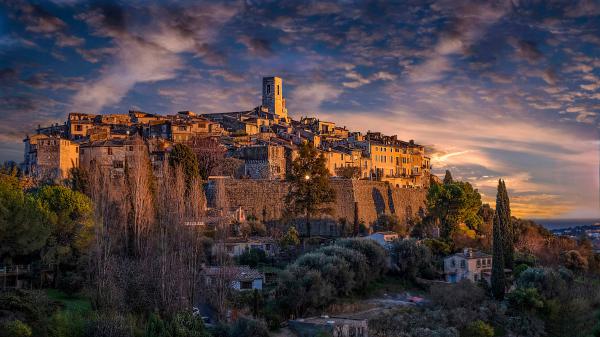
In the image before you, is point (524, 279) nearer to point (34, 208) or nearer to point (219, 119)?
point (34, 208)

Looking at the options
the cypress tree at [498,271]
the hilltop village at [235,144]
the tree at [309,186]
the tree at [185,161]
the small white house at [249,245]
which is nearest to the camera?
the cypress tree at [498,271]

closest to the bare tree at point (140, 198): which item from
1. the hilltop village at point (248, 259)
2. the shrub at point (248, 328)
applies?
the hilltop village at point (248, 259)

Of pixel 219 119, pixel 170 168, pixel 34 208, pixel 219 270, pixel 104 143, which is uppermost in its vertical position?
pixel 219 119

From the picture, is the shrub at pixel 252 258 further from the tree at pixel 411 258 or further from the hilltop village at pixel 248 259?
the tree at pixel 411 258

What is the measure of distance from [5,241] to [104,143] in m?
22.9

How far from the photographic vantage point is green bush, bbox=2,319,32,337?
20.4 meters

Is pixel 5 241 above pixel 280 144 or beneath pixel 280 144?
beneath

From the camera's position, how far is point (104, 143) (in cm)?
5025

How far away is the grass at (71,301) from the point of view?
2538 cm

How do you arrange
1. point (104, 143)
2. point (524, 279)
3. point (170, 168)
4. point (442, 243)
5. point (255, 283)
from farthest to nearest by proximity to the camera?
point (104, 143) < point (442, 243) < point (170, 168) < point (524, 279) < point (255, 283)

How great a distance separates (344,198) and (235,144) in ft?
45.7

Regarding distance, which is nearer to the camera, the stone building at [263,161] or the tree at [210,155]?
the tree at [210,155]

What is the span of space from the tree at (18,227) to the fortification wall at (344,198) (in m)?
15.7

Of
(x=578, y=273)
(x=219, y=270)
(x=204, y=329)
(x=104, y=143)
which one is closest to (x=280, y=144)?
(x=104, y=143)
